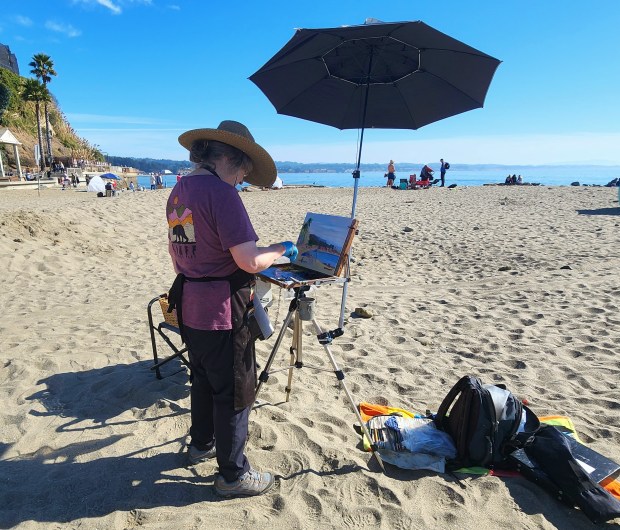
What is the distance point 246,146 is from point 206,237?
0.53 metres

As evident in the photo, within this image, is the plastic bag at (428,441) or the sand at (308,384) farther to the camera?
the plastic bag at (428,441)

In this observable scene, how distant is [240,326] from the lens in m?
2.16

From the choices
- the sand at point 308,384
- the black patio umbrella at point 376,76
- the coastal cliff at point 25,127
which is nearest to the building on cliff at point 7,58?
the coastal cliff at point 25,127

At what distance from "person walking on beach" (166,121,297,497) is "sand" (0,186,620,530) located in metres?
0.47

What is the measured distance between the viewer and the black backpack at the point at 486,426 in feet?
8.50

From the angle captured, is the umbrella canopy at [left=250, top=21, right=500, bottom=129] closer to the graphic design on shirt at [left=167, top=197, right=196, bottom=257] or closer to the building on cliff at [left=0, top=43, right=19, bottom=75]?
the graphic design on shirt at [left=167, top=197, right=196, bottom=257]

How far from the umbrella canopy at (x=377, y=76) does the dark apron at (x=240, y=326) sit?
1.95 metres

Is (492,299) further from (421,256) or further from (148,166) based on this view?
(148,166)

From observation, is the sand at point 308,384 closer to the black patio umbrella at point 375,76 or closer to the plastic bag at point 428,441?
the plastic bag at point 428,441

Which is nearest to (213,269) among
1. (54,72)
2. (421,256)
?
(421,256)

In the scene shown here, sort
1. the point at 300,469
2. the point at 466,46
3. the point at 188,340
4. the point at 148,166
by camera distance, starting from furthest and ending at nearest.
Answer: the point at 148,166, the point at 466,46, the point at 300,469, the point at 188,340

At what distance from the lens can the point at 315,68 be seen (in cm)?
373

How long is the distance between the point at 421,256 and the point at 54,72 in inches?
2020

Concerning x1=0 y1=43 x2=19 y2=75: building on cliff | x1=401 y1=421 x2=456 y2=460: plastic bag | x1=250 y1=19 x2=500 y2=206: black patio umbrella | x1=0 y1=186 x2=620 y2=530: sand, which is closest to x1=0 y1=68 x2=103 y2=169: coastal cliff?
x1=0 y1=43 x2=19 y2=75: building on cliff
